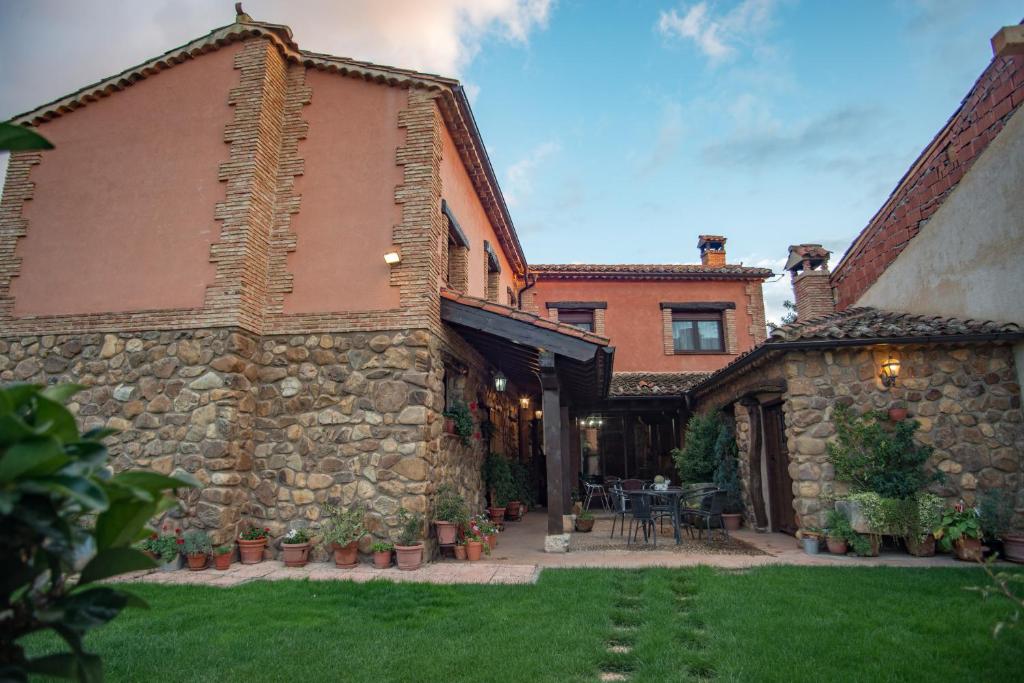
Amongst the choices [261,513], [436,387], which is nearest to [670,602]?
[436,387]

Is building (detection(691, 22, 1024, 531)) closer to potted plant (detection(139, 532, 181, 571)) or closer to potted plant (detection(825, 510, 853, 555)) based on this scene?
potted plant (detection(825, 510, 853, 555))

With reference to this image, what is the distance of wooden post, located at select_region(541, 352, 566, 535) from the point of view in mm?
7116

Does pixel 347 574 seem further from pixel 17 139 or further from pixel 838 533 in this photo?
pixel 838 533

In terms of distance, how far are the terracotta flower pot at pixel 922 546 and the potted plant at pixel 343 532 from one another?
21.5 feet

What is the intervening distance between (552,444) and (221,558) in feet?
13.1

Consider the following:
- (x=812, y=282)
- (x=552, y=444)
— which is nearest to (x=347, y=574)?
(x=552, y=444)

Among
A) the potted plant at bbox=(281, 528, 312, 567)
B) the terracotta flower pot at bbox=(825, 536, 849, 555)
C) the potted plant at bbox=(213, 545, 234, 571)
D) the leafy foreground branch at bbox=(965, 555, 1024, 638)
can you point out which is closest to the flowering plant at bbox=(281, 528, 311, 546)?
the potted plant at bbox=(281, 528, 312, 567)

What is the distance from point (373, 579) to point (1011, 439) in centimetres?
816

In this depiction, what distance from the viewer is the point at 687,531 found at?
9531mm

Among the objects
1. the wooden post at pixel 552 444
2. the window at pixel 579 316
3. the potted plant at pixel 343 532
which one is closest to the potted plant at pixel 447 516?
the potted plant at pixel 343 532

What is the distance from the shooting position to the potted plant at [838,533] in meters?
7.00

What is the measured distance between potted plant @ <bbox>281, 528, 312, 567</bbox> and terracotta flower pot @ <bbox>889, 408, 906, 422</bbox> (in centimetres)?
748

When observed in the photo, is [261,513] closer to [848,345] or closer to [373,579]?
[373,579]

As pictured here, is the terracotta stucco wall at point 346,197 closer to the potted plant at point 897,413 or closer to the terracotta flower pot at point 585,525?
the terracotta flower pot at point 585,525
